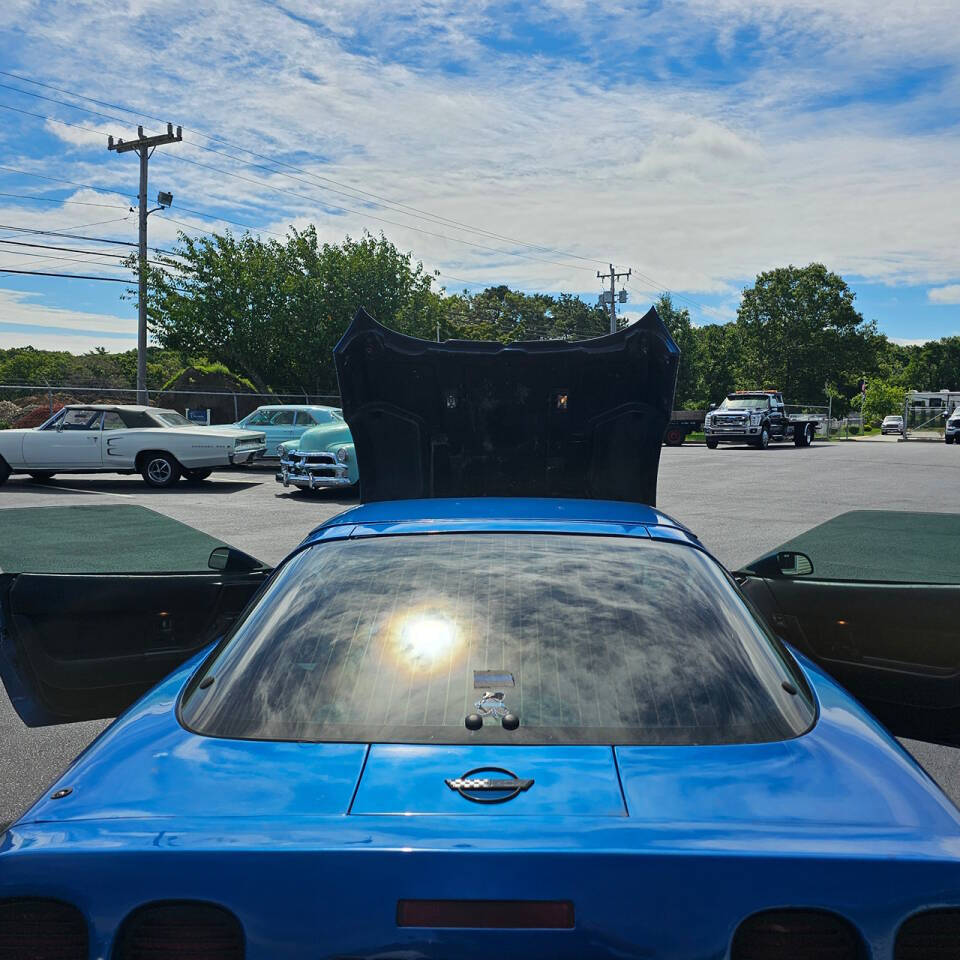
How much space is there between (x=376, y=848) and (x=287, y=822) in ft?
0.62

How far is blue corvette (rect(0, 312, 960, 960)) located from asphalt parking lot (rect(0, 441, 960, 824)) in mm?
1169

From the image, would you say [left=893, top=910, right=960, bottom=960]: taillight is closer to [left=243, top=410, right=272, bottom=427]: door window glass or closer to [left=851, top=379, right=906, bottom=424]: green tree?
[left=243, top=410, right=272, bottom=427]: door window glass

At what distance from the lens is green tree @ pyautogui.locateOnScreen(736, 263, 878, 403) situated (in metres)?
86.1

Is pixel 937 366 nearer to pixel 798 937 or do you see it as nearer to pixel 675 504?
pixel 675 504

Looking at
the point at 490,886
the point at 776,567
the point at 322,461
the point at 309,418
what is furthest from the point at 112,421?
the point at 490,886

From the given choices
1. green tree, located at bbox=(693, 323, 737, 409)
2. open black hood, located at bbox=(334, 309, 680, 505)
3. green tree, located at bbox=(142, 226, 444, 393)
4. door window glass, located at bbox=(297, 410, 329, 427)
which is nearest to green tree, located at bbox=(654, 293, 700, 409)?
green tree, located at bbox=(693, 323, 737, 409)

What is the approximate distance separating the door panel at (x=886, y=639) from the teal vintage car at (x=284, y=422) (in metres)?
17.7

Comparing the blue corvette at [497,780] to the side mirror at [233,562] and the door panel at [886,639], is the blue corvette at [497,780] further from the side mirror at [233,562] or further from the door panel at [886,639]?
the side mirror at [233,562]

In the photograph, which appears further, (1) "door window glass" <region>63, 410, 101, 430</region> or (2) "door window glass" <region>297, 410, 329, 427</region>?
(2) "door window glass" <region>297, 410, 329, 427</region>

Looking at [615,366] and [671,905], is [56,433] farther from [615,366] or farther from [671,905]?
[671,905]

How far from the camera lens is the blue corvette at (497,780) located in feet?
5.01

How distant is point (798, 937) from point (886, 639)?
2.33m

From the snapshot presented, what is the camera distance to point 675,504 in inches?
637

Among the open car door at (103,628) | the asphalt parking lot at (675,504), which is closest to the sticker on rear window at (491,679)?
the open car door at (103,628)
